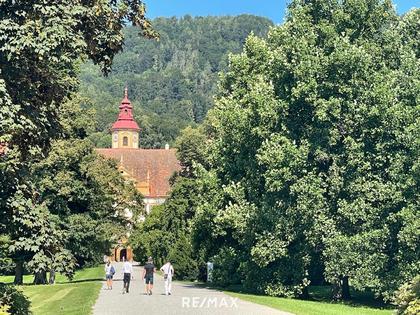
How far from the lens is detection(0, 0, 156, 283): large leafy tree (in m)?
12.3

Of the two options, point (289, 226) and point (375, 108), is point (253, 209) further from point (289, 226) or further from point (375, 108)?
point (375, 108)

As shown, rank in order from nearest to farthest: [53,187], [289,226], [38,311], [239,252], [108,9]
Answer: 1. [108,9]
2. [38,311]
3. [289,226]
4. [239,252]
5. [53,187]

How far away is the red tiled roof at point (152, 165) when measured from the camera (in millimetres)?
109938

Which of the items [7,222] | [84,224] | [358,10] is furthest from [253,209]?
[7,222]

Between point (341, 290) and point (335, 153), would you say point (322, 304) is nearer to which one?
point (341, 290)

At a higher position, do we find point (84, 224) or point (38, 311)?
point (84, 224)

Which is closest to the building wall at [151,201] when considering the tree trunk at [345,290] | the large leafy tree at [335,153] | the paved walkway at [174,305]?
the large leafy tree at [335,153]

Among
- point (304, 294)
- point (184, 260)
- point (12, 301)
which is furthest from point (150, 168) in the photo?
point (12, 301)

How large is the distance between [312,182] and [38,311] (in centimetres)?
1226

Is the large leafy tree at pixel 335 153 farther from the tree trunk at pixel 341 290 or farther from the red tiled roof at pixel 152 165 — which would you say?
the red tiled roof at pixel 152 165

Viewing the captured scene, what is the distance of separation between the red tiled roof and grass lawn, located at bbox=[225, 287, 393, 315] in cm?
7397

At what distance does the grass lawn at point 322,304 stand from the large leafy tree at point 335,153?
3.37 feet

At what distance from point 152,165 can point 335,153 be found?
84.7m

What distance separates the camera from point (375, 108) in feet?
90.3
